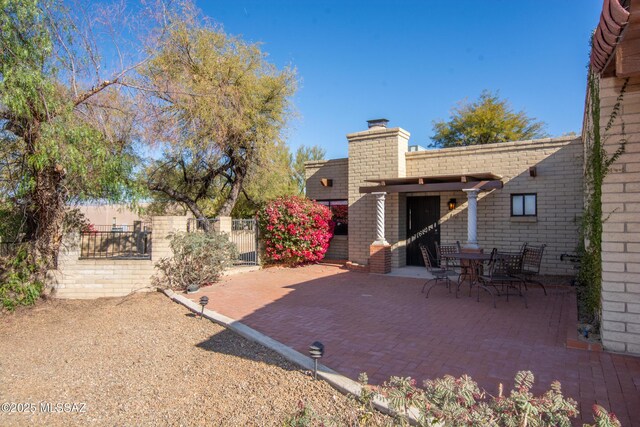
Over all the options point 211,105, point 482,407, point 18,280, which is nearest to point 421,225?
point 211,105

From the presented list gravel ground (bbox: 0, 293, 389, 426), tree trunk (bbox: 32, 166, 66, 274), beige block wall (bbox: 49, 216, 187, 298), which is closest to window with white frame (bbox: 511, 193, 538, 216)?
gravel ground (bbox: 0, 293, 389, 426)

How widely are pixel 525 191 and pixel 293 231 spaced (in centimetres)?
655

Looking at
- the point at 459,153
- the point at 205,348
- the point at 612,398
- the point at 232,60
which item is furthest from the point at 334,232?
the point at 612,398

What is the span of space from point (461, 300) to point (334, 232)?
690 cm

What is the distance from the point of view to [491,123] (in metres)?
24.6

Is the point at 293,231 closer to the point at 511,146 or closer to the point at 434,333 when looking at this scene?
the point at 511,146

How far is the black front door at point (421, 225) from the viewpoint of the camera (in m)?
11.6

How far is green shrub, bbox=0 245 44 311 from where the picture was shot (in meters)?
7.51

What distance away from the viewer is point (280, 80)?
12.8 m

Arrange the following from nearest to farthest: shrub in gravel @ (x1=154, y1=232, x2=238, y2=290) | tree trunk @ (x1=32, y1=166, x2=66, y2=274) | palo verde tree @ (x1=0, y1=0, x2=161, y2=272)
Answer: palo verde tree @ (x1=0, y1=0, x2=161, y2=272), tree trunk @ (x1=32, y1=166, x2=66, y2=274), shrub in gravel @ (x1=154, y1=232, x2=238, y2=290)

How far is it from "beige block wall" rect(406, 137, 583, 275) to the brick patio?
2235mm

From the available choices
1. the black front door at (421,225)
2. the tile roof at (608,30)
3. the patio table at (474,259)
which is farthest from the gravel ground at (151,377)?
the black front door at (421,225)

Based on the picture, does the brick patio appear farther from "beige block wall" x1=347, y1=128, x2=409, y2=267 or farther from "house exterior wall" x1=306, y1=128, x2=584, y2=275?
"beige block wall" x1=347, y1=128, x2=409, y2=267

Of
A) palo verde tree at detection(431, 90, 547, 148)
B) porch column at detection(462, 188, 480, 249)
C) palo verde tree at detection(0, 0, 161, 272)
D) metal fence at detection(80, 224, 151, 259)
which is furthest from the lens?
palo verde tree at detection(431, 90, 547, 148)
